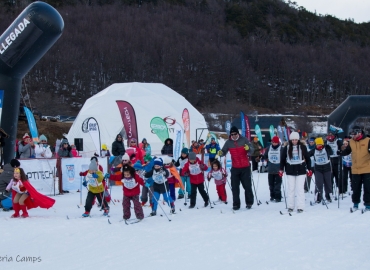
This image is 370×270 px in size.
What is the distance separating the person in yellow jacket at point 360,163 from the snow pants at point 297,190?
3.14 feet

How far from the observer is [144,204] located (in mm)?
10586

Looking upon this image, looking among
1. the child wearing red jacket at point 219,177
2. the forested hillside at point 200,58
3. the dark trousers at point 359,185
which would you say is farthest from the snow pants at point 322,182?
the forested hillside at point 200,58

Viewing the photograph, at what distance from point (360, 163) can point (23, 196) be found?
6.42 m

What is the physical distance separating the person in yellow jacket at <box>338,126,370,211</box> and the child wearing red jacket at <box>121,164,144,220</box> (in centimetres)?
392

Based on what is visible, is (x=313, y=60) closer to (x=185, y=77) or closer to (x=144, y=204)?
(x=185, y=77)

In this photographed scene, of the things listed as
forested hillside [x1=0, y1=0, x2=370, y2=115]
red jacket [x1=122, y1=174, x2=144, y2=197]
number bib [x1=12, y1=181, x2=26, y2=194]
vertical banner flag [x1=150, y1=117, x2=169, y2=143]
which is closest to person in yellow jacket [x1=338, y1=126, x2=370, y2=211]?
red jacket [x1=122, y1=174, x2=144, y2=197]

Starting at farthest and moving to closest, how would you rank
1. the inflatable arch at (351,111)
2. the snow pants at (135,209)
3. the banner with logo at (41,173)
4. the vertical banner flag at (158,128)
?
the inflatable arch at (351,111)
the vertical banner flag at (158,128)
the banner with logo at (41,173)
the snow pants at (135,209)

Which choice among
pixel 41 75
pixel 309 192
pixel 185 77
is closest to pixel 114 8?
pixel 185 77

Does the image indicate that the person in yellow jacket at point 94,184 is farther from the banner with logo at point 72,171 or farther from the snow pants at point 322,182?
the snow pants at point 322,182

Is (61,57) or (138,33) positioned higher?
(138,33)

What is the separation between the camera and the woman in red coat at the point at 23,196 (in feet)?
30.5

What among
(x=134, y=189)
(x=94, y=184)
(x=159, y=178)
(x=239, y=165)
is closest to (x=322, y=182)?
(x=239, y=165)

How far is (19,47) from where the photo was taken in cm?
1176

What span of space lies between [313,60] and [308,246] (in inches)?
4059
